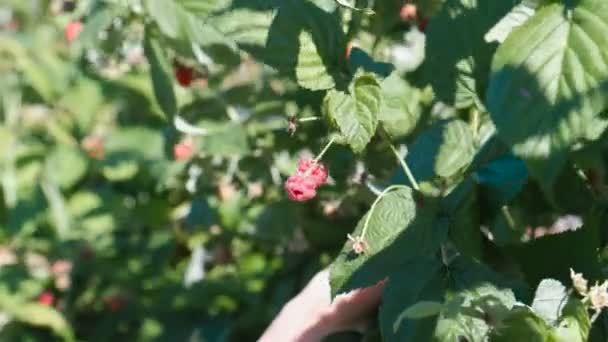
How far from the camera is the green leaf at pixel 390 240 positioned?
87cm

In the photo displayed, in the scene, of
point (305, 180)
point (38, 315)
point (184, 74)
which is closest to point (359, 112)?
point (305, 180)

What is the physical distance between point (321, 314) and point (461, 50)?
384 mm

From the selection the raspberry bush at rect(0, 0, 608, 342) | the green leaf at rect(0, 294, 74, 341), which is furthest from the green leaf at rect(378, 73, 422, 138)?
the green leaf at rect(0, 294, 74, 341)

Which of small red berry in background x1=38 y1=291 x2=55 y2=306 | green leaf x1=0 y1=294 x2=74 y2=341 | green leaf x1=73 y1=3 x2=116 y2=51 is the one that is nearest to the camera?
green leaf x1=73 y1=3 x2=116 y2=51

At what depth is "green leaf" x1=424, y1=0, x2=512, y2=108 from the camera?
3.11 ft

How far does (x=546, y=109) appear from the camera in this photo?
720 millimetres

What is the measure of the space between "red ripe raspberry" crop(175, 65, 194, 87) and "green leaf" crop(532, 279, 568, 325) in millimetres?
1068

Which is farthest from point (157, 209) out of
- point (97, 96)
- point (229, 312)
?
point (229, 312)

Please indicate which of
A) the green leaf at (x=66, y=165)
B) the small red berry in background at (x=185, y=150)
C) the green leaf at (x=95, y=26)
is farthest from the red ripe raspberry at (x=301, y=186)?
the green leaf at (x=66, y=165)

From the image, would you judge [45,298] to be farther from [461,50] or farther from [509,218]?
[461,50]

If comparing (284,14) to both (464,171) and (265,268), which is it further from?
(265,268)

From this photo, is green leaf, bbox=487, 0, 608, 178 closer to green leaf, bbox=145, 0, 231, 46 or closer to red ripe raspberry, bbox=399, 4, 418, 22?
red ripe raspberry, bbox=399, 4, 418, 22

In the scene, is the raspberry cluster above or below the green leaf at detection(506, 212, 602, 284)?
above

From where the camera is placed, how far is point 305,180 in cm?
91
